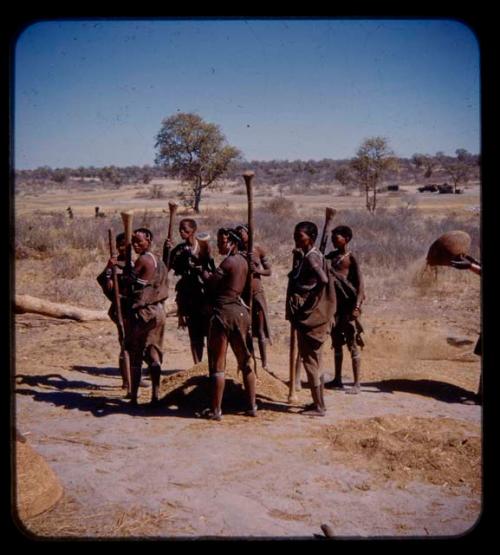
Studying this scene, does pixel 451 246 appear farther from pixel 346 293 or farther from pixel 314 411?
pixel 314 411

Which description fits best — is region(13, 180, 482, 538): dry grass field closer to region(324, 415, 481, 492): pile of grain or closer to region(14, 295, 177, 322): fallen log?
region(324, 415, 481, 492): pile of grain

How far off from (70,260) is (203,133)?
12620 mm

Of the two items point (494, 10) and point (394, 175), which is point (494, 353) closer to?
point (494, 10)

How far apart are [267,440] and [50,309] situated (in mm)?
4749

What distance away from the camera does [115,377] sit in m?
8.41

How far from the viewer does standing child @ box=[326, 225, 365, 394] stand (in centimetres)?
723

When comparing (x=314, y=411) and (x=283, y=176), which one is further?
(x=283, y=176)

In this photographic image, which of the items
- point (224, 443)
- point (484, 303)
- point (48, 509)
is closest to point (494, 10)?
point (484, 303)

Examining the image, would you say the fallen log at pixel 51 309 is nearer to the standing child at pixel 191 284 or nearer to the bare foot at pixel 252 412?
the standing child at pixel 191 284

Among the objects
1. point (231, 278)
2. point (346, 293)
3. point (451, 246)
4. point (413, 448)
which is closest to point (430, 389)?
point (346, 293)

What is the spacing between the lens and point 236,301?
6332 millimetres

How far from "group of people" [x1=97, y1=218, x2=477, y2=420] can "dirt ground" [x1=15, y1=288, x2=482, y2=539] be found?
0.40 metres

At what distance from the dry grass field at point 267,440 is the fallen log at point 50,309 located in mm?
490

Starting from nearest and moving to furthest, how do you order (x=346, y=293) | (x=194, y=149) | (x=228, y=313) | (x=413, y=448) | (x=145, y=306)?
(x=413, y=448) < (x=228, y=313) < (x=145, y=306) < (x=346, y=293) < (x=194, y=149)
